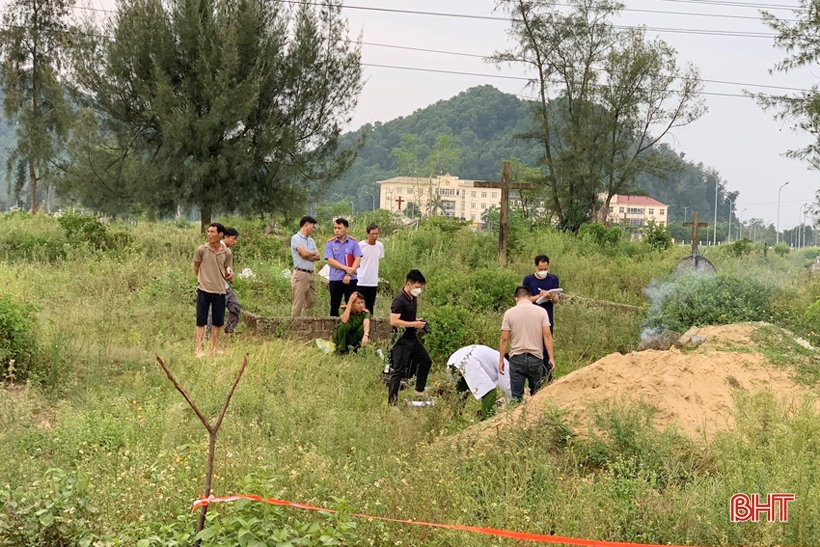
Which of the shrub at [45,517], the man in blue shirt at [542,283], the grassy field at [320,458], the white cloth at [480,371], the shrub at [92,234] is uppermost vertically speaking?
the shrub at [92,234]

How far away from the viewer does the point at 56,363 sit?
8305 mm

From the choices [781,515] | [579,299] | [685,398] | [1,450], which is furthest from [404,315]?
[579,299]

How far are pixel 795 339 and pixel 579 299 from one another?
451 cm

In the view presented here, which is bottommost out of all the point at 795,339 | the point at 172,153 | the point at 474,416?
the point at 474,416

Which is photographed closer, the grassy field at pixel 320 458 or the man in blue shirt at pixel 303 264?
the grassy field at pixel 320 458

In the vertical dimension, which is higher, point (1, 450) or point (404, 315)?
point (404, 315)

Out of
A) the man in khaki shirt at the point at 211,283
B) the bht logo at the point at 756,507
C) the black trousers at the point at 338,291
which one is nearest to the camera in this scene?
the bht logo at the point at 756,507

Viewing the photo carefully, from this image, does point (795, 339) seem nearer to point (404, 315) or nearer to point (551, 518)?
point (404, 315)

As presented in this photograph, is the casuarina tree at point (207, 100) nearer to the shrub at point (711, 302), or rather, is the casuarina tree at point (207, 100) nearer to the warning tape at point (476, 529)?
the shrub at point (711, 302)

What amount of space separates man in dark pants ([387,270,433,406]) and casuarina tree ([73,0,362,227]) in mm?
12623

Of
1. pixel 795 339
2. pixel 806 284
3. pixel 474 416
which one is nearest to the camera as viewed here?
pixel 474 416

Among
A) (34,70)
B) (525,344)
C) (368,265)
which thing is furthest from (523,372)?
(34,70)

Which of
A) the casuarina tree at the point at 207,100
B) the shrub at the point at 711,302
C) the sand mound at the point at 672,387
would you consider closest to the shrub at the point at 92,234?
the casuarina tree at the point at 207,100

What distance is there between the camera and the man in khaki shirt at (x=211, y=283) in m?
9.95
